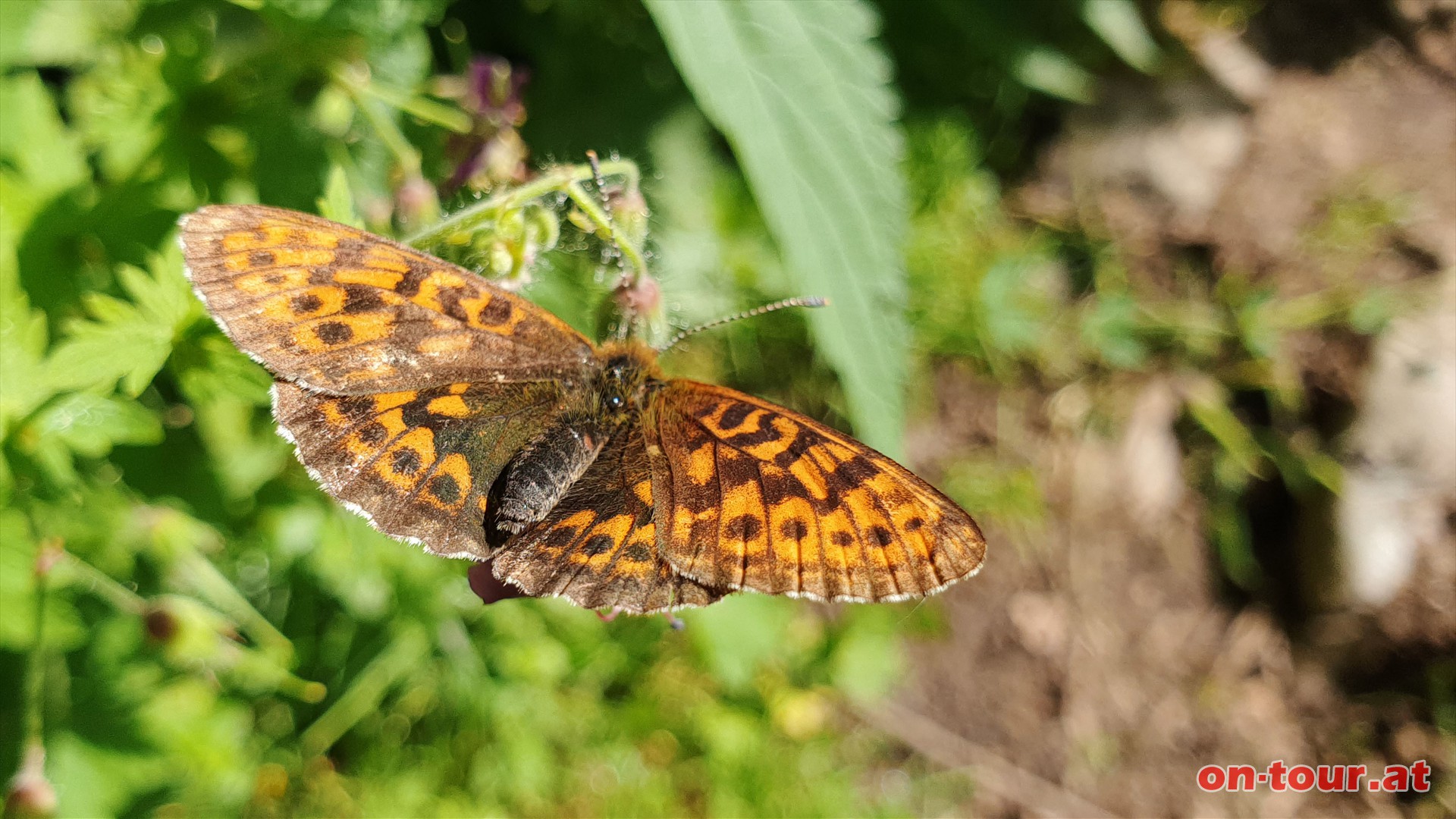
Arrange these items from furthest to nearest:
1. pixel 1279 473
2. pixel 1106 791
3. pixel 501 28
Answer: pixel 1279 473, pixel 1106 791, pixel 501 28

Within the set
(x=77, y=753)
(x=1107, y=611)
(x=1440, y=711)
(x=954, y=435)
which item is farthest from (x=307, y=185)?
(x=1440, y=711)

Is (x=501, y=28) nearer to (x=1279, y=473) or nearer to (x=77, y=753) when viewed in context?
(x=77, y=753)

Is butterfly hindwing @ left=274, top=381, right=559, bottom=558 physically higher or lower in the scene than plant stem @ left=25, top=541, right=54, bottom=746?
higher

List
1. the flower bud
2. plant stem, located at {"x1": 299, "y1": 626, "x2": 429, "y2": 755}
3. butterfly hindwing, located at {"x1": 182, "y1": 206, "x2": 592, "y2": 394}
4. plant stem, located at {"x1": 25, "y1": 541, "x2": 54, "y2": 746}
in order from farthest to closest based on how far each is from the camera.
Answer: plant stem, located at {"x1": 299, "y1": 626, "x2": 429, "y2": 755}, the flower bud, plant stem, located at {"x1": 25, "y1": 541, "x2": 54, "y2": 746}, butterfly hindwing, located at {"x1": 182, "y1": 206, "x2": 592, "y2": 394}

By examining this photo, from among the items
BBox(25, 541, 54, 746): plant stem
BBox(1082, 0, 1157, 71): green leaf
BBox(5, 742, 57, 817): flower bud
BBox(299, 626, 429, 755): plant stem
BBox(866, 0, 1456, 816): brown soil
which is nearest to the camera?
BBox(25, 541, 54, 746): plant stem

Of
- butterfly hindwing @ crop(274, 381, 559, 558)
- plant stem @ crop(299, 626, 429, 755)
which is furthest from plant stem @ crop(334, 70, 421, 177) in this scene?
plant stem @ crop(299, 626, 429, 755)

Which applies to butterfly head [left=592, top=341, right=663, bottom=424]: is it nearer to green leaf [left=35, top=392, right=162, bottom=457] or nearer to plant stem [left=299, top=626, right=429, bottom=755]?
green leaf [left=35, top=392, right=162, bottom=457]
